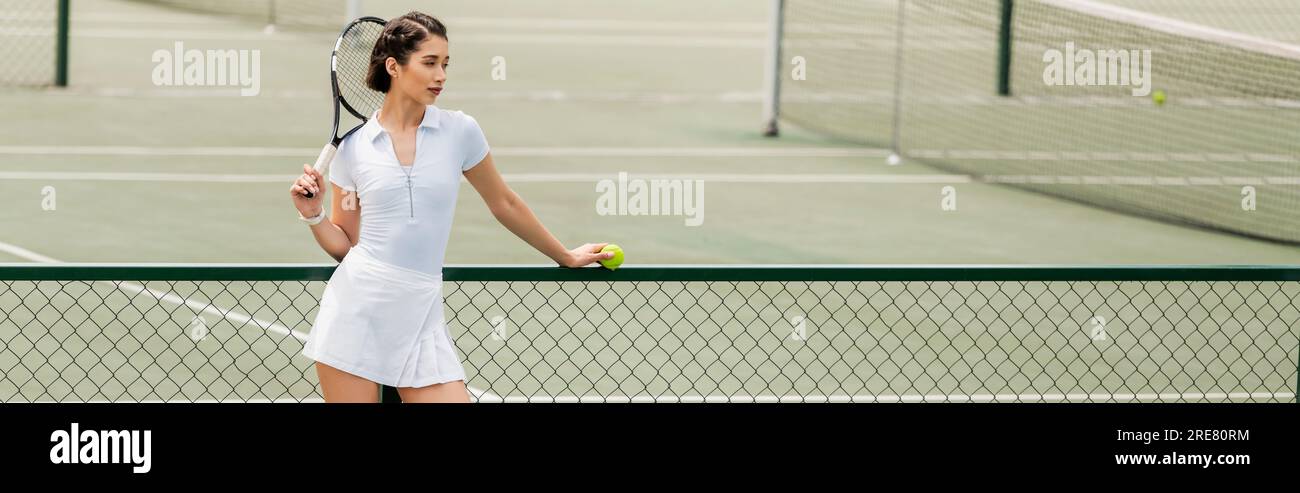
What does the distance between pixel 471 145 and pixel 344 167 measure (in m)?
0.42

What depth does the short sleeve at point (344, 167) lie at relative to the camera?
229 inches

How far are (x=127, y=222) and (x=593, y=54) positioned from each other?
11747mm

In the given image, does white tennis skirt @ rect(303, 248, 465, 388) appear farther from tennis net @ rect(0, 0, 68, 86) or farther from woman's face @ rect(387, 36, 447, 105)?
tennis net @ rect(0, 0, 68, 86)

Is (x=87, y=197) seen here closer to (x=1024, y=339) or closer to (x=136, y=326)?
(x=136, y=326)

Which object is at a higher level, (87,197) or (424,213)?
(424,213)

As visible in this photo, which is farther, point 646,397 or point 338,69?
point 646,397

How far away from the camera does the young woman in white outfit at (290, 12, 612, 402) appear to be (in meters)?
5.76

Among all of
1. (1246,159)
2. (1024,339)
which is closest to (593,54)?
(1246,159)

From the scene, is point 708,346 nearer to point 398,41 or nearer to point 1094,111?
point 398,41

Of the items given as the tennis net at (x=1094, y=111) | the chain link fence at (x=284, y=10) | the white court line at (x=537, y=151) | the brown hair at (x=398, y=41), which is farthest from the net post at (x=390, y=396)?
the chain link fence at (x=284, y=10)

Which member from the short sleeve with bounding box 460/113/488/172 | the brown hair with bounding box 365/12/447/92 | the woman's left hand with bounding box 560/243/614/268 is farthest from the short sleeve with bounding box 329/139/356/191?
the woman's left hand with bounding box 560/243/614/268

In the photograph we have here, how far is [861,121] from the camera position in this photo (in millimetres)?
20672

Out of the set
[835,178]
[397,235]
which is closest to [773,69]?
[835,178]

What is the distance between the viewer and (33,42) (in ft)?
76.6
